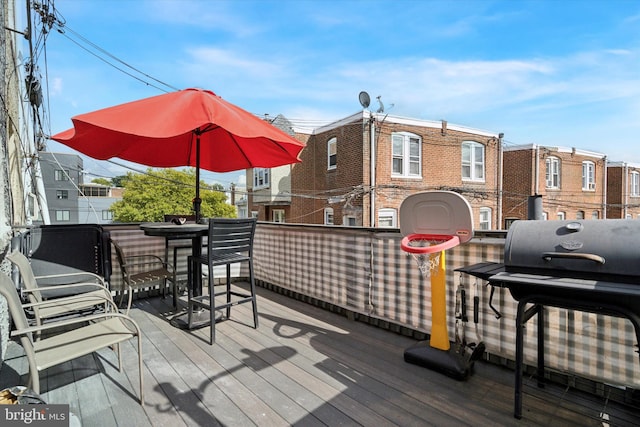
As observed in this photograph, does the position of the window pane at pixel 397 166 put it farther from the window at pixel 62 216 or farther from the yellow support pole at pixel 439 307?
the window at pixel 62 216

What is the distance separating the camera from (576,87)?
12578 mm

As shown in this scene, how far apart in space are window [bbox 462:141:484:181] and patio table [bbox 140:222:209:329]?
558 inches

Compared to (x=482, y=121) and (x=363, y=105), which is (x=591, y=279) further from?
(x=482, y=121)

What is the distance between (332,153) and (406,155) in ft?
10.5

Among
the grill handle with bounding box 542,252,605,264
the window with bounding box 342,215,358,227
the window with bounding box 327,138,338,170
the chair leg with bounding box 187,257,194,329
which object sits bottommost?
the chair leg with bounding box 187,257,194,329

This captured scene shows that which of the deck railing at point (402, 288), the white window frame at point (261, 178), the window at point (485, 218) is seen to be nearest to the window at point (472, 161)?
the window at point (485, 218)

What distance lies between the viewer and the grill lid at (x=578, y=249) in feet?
4.78

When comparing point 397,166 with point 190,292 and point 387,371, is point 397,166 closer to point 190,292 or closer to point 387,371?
point 190,292

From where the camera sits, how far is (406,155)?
13.2 meters

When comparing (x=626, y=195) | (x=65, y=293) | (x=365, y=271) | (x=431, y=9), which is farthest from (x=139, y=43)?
(x=626, y=195)

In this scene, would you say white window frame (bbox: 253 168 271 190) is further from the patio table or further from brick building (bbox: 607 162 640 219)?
brick building (bbox: 607 162 640 219)

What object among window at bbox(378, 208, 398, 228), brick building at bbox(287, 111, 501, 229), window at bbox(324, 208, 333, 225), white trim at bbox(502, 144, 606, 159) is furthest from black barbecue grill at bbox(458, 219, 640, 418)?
white trim at bbox(502, 144, 606, 159)

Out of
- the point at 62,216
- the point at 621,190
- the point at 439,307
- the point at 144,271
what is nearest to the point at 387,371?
the point at 439,307

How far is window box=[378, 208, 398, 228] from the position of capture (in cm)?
1272
